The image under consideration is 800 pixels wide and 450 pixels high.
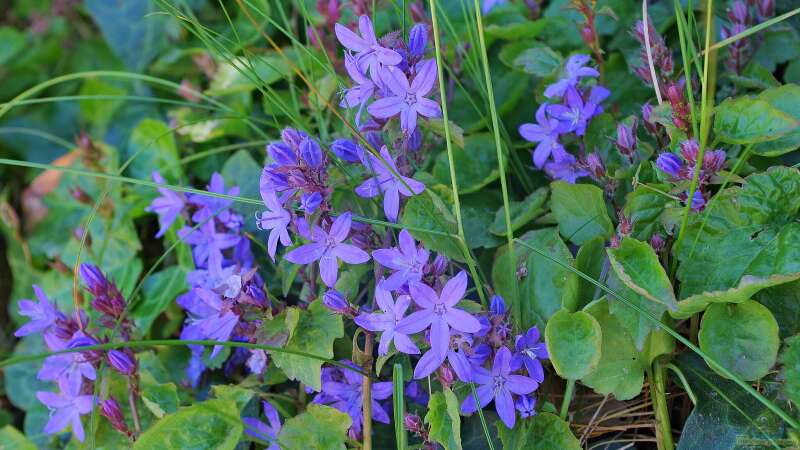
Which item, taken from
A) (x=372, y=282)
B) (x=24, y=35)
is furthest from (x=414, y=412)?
(x=24, y=35)

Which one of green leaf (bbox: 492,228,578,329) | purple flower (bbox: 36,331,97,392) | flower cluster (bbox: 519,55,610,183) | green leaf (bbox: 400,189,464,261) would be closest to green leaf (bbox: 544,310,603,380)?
green leaf (bbox: 492,228,578,329)

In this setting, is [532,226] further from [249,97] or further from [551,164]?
[249,97]

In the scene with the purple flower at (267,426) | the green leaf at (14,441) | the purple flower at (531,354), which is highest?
the purple flower at (531,354)

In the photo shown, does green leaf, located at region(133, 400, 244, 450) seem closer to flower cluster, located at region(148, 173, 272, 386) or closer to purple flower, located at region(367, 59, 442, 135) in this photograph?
flower cluster, located at region(148, 173, 272, 386)

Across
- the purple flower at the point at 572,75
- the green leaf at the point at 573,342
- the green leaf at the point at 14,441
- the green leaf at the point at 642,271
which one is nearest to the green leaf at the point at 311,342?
the green leaf at the point at 573,342

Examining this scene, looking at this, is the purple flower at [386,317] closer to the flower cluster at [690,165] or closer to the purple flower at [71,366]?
the flower cluster at [690,165]

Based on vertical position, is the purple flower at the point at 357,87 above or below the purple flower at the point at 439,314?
above

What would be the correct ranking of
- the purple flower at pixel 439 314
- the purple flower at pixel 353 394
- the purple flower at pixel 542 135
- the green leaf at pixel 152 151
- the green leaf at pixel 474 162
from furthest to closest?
the green leaf at pixel 152 151 → the green leaf at pixel 474 162 → the purple flower at pixel 542 135 → the purple flower at pixel 353 394 → the purple flower at pixel 439 314
